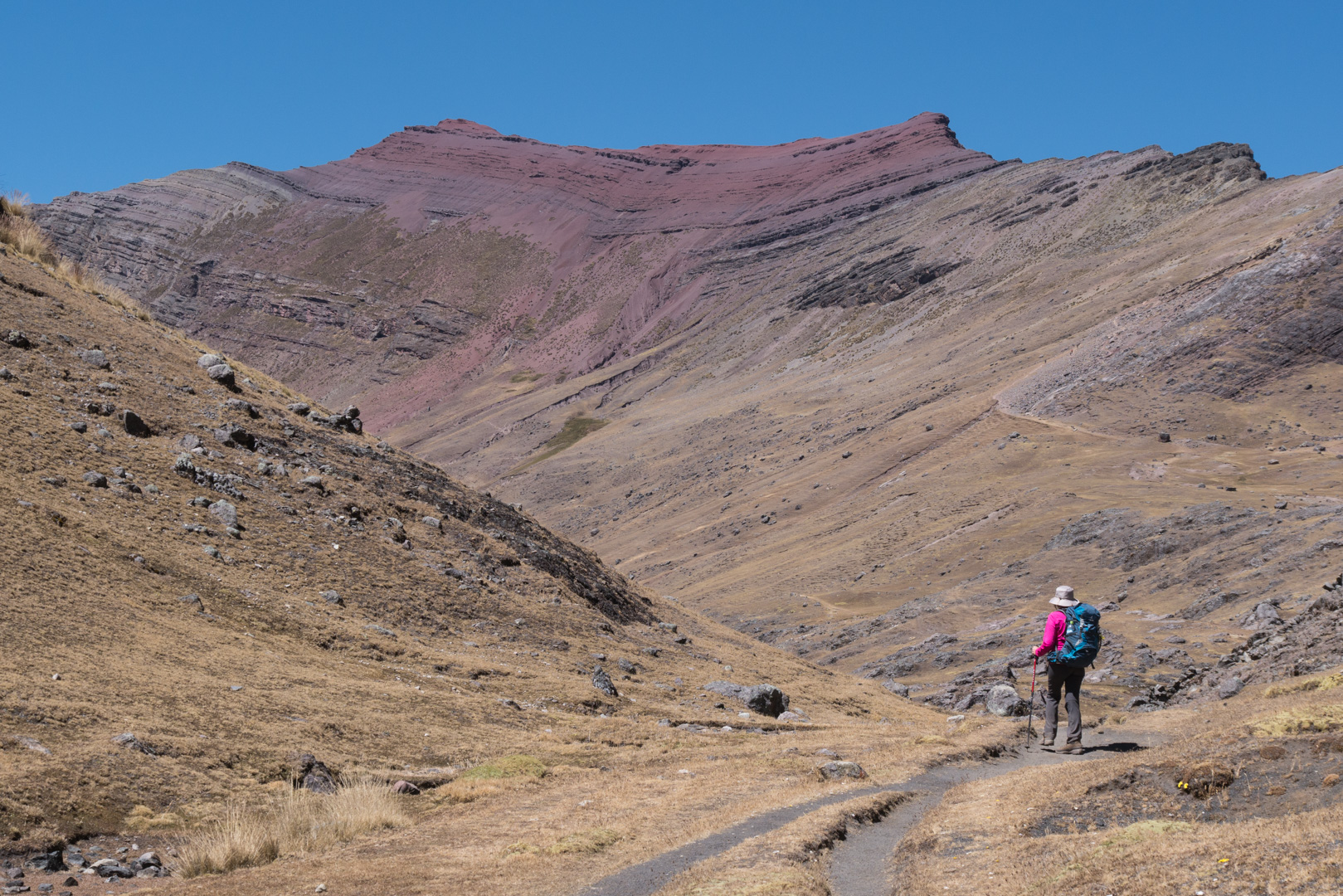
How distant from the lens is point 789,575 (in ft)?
176

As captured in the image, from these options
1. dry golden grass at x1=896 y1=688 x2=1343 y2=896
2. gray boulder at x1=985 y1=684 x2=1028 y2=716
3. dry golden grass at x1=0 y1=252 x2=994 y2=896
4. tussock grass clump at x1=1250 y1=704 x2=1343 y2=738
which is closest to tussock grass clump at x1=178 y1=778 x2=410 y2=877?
dry golden grass at x1=0 y1=252 x2=994 y2=896

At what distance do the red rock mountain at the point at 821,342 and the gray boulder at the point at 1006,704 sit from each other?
1155 centimetres

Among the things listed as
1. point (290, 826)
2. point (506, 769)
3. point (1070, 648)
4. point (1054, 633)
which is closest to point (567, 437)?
point (506, 769)

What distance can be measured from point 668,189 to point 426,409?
5978 cm

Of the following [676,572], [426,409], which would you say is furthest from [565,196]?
[676,572]

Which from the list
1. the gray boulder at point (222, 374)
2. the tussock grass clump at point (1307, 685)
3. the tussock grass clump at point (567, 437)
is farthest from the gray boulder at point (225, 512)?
the tussock grass clump at point (567, 437)

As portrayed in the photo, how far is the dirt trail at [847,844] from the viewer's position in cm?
892

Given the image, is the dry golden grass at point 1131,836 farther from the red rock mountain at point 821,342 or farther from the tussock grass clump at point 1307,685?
the red rock mountain at point 821,342

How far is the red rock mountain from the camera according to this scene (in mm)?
48125

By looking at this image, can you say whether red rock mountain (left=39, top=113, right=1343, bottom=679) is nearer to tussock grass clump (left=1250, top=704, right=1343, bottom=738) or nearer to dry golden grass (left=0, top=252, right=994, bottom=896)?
dry golden grass (left=0, top=252, right=994, bottom=896)

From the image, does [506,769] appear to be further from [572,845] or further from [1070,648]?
[1070,648]

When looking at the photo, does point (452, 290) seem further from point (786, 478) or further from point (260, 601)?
point (260, 601)

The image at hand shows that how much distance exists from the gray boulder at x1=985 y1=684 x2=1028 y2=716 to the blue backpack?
30.3 feet

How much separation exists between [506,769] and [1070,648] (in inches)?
293
